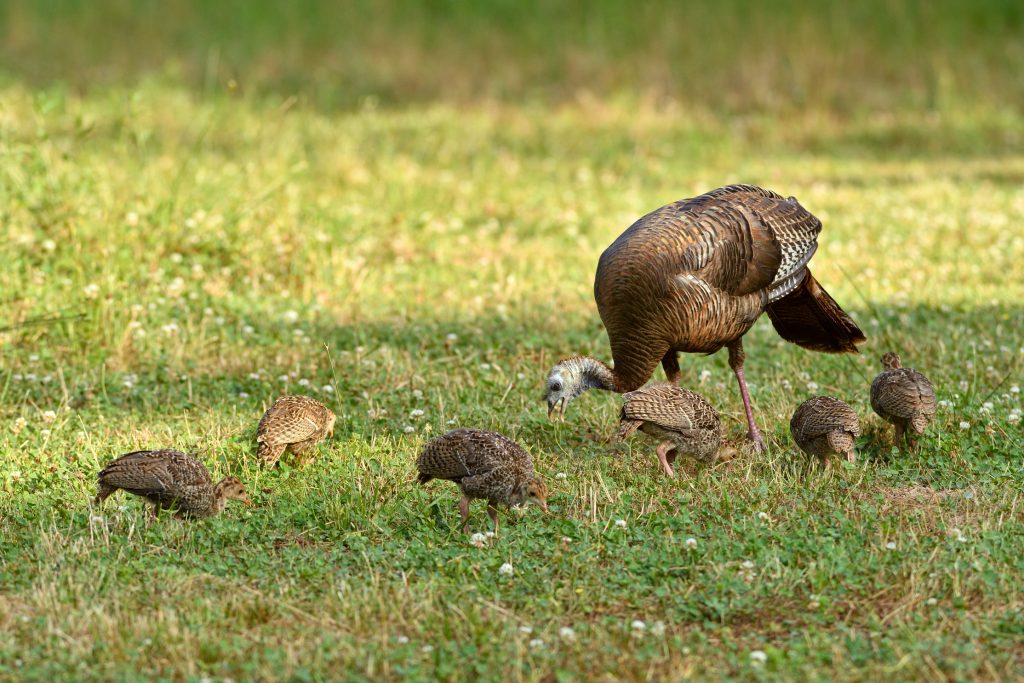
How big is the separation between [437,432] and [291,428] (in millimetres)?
896

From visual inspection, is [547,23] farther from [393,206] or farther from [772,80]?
[393,206]

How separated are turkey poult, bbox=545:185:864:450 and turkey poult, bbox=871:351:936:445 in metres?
0.66

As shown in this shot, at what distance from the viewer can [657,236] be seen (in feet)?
22.9

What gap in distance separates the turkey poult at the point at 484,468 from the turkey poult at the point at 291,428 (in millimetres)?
802

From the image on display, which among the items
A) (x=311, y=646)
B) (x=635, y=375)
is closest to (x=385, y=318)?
(x=635, y=375)

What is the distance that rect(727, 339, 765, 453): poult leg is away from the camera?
7023 millimetres

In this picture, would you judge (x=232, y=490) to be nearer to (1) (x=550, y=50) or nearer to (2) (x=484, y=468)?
(2) (x=484, y=468)

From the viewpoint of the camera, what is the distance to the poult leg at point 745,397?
702cm

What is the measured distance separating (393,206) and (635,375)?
5.86 m

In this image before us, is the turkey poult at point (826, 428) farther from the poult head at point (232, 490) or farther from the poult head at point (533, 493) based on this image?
the poult head at point (232, 490)

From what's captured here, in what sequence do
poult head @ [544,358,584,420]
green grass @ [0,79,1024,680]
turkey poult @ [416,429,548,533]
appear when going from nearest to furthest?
1. green grass @ [0,79,1024,680]
2. turkey poult @ [416,429,548,533]
3. poult head @ [544,358,584,420]

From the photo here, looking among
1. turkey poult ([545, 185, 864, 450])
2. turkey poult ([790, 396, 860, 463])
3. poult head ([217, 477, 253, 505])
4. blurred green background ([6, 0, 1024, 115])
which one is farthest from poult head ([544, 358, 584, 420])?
blurred green background ([6, 0, 1024, 115])

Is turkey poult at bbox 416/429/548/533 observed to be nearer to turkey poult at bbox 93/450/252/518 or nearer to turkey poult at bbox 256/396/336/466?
turkey poult at bbox 256/396/336/466

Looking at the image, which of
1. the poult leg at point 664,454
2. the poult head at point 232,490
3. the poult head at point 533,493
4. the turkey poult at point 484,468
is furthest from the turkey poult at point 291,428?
the poult leg at point 664,454
